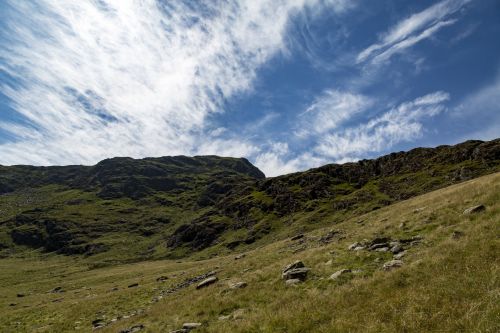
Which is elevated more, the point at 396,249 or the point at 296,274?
the point at 396,249

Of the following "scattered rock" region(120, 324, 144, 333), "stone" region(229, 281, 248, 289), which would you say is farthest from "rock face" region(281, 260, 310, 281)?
"scattered rock" region(120, 324, 144, 333)

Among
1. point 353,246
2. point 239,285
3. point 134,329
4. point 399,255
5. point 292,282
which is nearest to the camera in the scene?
point 399,255

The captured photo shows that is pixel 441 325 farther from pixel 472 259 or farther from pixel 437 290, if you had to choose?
pixel 472 259

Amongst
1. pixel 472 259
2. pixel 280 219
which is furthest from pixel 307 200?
pixel 472 259

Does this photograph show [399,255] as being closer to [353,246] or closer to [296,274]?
[353,246]

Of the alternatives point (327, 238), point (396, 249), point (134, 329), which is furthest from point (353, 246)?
point (134, 329)

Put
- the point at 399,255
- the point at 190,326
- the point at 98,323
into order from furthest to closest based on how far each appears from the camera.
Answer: the point at 98,323, the point at 399,255, the point at 190,326

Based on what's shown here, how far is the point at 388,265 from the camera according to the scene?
16141 mm

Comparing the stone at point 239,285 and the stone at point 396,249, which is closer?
the stone at point 396,249

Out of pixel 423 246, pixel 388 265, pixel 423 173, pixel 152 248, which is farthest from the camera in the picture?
pixel 152 248

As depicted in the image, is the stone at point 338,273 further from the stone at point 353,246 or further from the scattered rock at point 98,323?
the scattered rock at point 98,323

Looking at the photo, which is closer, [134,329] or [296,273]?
[134,329]

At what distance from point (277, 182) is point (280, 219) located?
1666 inches

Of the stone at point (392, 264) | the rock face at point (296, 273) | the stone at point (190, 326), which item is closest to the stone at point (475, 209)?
the stone at point (392, 264)
